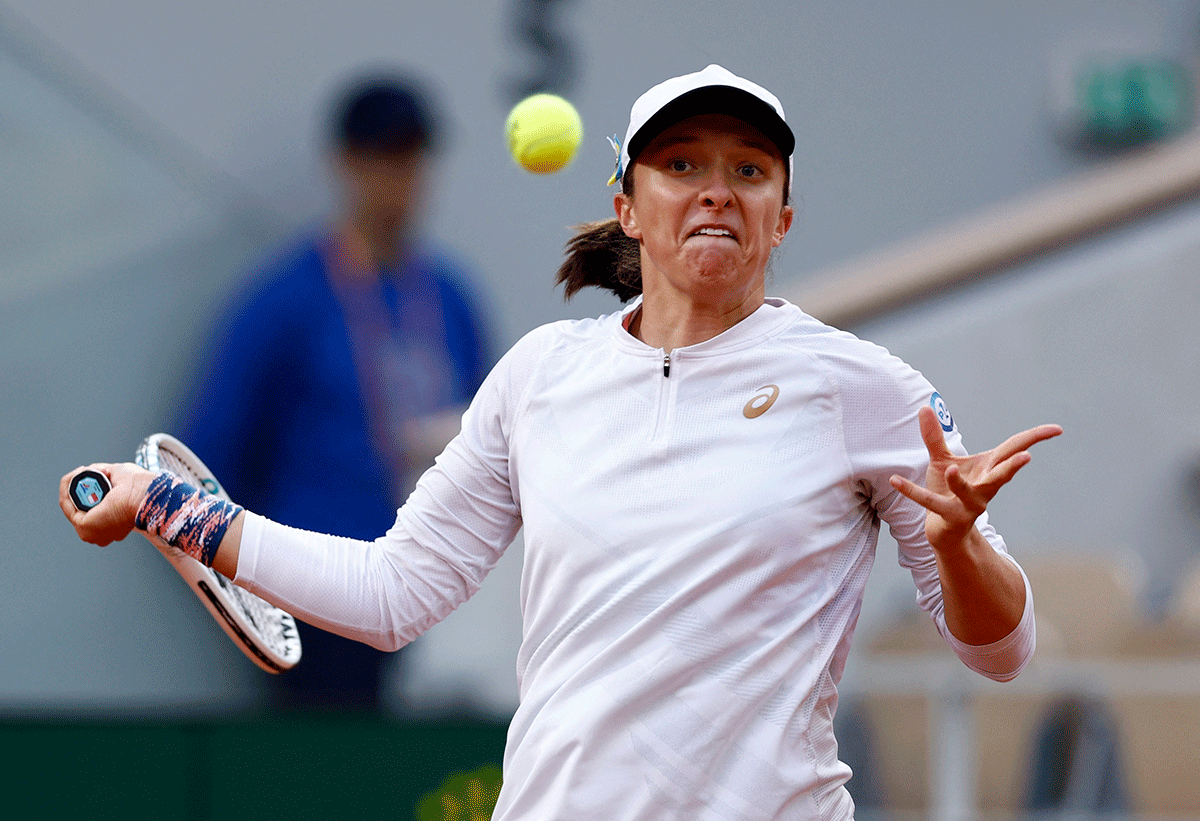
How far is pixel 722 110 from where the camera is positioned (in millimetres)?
1649

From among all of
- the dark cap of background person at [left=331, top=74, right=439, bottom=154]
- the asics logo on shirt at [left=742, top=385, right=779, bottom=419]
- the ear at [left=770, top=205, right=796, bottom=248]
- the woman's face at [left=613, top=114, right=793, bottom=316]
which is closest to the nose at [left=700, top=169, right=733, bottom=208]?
the woman's face at [left=613, top=114, right=793, bottom=316]

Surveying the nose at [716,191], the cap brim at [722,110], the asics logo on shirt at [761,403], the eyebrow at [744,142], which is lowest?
the asics logo on shirt at [761,403]

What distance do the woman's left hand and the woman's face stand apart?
11.3 inches

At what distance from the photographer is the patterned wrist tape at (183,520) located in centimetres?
170

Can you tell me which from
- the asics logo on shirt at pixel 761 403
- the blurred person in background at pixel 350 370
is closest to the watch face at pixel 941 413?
the asics logo on shirt at pixel 761 403

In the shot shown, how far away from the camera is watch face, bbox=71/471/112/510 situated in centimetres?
169

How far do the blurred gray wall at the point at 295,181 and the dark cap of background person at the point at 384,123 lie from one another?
27 cm

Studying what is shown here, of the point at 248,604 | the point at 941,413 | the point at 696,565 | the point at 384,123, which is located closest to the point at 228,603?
the point at 248,604

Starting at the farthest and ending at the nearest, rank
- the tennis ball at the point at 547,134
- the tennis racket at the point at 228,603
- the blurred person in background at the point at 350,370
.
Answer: the blurred person in background at the point at 350,370 → the tennis ball at the point at 547,134 → the tennis racket at the point at 228,603

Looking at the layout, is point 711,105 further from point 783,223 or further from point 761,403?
point 761,403

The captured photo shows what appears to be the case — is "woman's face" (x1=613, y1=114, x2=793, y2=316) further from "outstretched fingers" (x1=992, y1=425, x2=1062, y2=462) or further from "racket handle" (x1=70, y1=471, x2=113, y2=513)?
"racket handle" (x1=70, y1=471, x2=113, y2=513)

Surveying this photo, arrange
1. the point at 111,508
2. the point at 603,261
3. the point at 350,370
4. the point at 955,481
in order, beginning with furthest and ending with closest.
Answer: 1. the point at 350,370
2. the point at 603,261
3. the point at 111,508
4. the point at 955,481

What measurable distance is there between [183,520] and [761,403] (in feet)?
2.23

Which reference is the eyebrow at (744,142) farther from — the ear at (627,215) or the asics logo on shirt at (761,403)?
the asics logo on shirt at (761,403)
